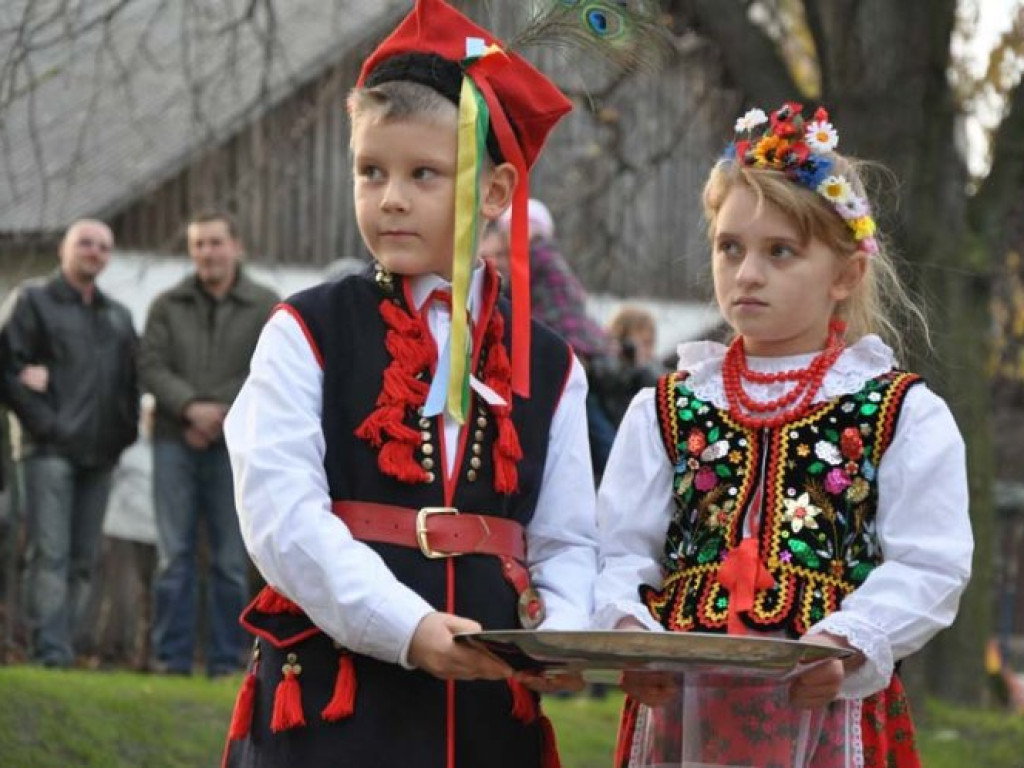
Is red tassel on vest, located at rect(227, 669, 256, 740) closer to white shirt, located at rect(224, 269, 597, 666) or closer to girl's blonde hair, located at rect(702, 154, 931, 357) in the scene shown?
white shirt, located at rect(224, 269, 597, 666)

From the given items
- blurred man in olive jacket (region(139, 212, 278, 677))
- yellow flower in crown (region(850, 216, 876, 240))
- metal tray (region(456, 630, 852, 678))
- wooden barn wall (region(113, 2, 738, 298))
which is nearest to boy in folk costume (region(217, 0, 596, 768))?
metal tray (region(456, 630, 852, 678))

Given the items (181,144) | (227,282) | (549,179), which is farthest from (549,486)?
(181,144)

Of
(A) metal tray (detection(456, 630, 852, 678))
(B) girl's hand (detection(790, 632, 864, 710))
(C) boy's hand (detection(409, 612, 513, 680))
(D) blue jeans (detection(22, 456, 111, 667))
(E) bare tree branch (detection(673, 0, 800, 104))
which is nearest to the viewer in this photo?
(A) metal tray (detection(456, 630, 852, 678))

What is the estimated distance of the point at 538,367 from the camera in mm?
4184

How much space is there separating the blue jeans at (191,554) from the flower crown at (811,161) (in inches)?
212

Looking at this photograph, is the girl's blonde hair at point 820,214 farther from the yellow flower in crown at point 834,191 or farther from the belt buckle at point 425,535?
the belt buckle at point 425,535

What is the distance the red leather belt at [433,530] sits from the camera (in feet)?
12.7

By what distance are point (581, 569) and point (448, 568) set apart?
0.31m

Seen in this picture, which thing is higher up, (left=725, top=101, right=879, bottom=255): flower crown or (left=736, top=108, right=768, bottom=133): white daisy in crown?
(left=736, top=108, right=768, bottom=133): white daisy in crown

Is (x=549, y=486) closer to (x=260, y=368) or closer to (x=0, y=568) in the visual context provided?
(x=260, y=368)

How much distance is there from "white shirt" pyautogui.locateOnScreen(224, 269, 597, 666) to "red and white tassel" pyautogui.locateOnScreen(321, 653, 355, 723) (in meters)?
0.10

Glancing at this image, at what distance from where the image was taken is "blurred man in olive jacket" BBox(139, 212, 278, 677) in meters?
9.35

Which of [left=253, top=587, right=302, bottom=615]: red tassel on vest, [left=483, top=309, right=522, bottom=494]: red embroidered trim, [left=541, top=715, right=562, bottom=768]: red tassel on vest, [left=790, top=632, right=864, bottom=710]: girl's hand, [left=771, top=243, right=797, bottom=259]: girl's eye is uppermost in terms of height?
[left=771, top=243, right=797, bottom=259]: girl's eye

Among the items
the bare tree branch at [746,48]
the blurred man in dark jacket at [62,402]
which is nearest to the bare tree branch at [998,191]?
the bare tree branch at [746,48]
